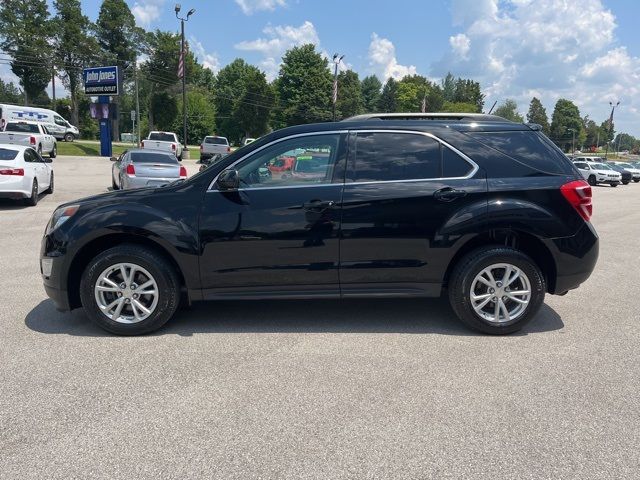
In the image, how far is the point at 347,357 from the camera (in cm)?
396

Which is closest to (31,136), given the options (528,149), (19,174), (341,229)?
(19,174)

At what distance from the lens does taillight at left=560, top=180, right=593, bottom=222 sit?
171 inches

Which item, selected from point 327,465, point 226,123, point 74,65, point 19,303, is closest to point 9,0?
point 74,65

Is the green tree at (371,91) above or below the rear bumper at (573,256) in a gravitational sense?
above

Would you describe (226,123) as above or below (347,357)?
above

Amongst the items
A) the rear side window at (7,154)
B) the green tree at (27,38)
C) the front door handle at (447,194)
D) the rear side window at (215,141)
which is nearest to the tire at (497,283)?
the front door handle at (447,194)

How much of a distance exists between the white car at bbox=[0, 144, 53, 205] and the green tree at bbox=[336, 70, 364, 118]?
253 feet

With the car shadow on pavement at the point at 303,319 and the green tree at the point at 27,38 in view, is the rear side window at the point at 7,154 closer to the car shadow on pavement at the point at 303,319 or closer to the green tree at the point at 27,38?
the car shadow on pavement at the point at 303,319

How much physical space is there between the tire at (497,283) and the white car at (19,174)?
35.4 feet

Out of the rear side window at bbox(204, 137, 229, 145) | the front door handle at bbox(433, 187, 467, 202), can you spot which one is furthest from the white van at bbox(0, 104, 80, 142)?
the front door handle at bbox(433, 187, 467, 202)

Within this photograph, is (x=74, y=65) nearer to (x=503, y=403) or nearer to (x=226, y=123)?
(x=226, y=123)

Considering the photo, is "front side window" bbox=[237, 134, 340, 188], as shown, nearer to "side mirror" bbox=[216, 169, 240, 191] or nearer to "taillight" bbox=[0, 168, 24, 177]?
"side mirror" bbox=[216, 169, 240, 191]

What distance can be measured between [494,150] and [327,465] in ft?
10.1

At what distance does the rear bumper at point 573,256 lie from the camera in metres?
4.39
